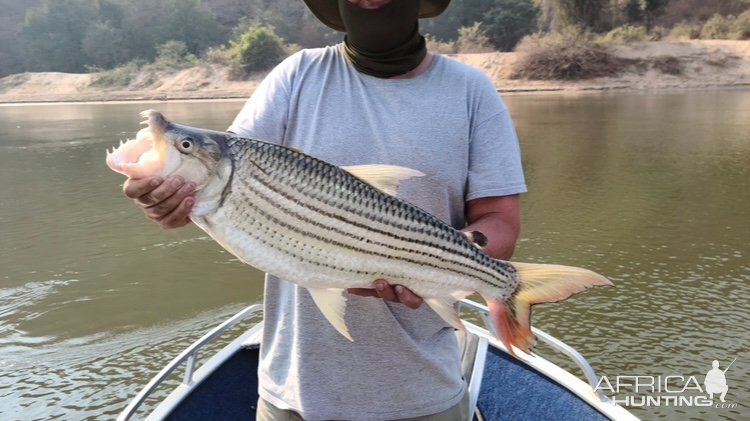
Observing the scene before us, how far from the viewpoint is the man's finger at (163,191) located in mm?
1898

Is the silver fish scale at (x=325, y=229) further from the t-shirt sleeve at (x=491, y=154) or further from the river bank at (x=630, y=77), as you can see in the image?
the river bank at (x=630, y=77)

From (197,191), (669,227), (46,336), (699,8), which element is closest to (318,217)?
(197,191)

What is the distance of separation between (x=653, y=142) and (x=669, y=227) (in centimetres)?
992

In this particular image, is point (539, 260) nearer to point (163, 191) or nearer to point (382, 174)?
point (382, 174)

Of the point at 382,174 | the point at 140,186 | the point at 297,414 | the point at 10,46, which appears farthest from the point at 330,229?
the point at 10,46

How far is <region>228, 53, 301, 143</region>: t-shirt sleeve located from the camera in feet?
7.62

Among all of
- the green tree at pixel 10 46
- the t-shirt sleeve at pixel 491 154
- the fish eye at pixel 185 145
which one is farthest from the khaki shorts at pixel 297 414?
the green tree at pixel 10 46

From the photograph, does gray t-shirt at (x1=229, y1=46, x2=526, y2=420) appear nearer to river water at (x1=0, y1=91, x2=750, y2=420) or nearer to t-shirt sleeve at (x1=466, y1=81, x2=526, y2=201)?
t-shirt sleeve at (x1=466, y1=81, x2=526, y2=201)

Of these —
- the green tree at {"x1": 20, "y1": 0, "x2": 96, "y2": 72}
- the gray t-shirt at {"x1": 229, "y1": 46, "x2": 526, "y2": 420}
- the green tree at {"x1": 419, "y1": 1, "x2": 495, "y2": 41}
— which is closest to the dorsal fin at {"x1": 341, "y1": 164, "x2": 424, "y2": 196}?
the gray t-shirt at {"x1": 229, "y1": 46, "x2": 526, "y2": 420}

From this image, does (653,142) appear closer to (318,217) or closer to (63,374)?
(63,374)

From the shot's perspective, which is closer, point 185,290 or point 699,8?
point 185,290

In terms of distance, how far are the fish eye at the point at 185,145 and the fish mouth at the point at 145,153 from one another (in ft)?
0.15

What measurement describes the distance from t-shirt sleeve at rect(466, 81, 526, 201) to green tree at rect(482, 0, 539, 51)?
2339 inches

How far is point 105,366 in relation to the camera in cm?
718
